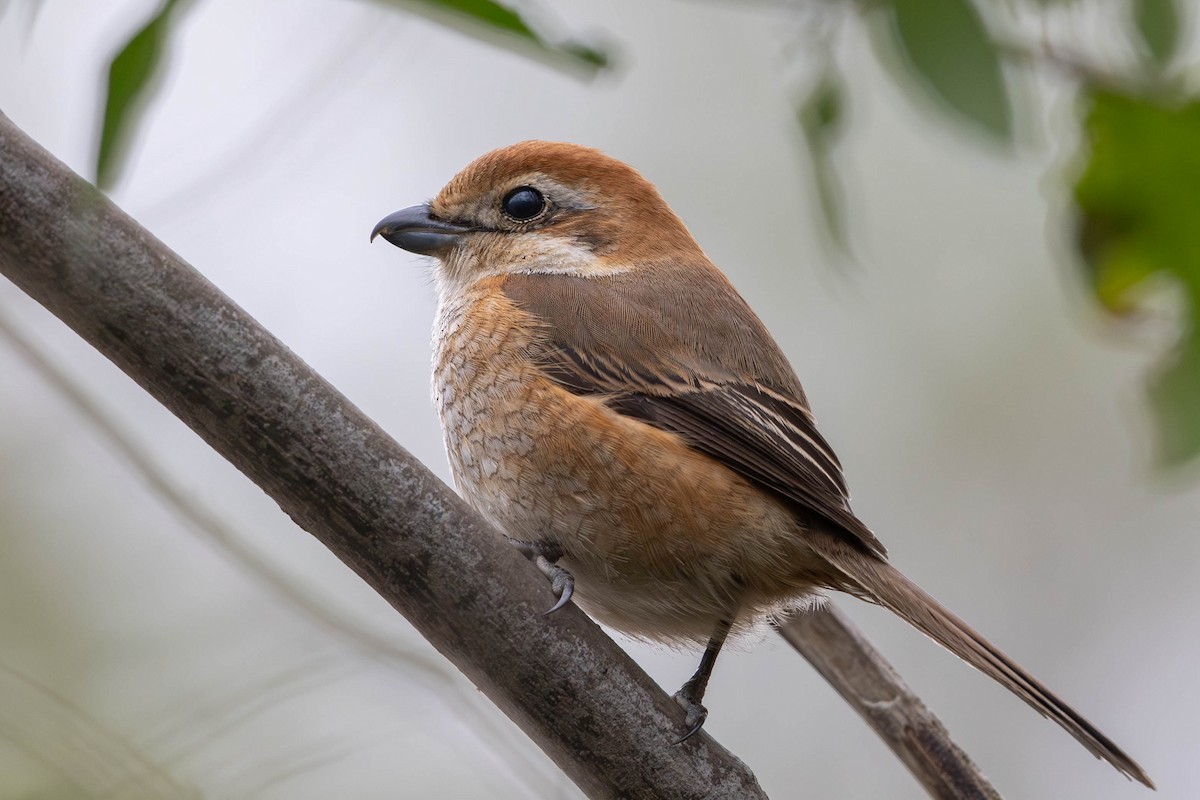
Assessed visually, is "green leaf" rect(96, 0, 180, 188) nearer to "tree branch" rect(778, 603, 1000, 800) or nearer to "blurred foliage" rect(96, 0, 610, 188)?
"blurred foliage" rect(96, 0, 610, 188)

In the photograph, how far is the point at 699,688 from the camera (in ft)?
10.4

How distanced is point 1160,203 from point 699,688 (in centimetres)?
167

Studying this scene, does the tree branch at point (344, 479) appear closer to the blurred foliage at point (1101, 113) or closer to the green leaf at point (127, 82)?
the green leaf at point (127, 82)

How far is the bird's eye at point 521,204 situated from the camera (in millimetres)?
4062

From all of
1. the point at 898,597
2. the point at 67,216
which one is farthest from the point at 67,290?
A: the point at 898,597

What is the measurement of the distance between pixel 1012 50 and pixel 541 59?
0.69 m

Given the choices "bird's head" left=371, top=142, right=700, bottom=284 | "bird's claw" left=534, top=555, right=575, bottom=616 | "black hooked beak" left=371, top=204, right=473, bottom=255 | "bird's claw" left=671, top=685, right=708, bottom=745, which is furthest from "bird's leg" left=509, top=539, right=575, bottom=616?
"black hooked beak" left=371, top=204, right=473, bottom=255

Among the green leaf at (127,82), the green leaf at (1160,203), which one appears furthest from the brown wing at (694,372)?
the green leaf at (127,82)

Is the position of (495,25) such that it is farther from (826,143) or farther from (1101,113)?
(1101,113)

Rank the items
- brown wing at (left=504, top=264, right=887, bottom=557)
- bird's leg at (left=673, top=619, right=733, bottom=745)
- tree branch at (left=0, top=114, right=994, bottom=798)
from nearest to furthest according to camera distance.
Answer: tree branch at (left=0, top=114, right=994, bottom=798)
bird's leg at (left=673, top=619, right=733, bottom=745)
brown wing at (left=504, top=264, right=887, bottom=557)

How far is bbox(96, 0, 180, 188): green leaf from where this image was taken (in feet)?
5.03

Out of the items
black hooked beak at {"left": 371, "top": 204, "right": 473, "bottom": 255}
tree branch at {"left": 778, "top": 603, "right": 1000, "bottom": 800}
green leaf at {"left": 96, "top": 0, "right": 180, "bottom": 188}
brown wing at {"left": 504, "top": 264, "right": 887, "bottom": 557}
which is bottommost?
green leaf at {"left": 96, "top": 0, "right": 180, "bottom": 188}

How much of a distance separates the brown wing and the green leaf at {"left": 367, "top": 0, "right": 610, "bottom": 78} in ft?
5.65

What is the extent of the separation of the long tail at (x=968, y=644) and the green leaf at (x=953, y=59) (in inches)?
64.4
